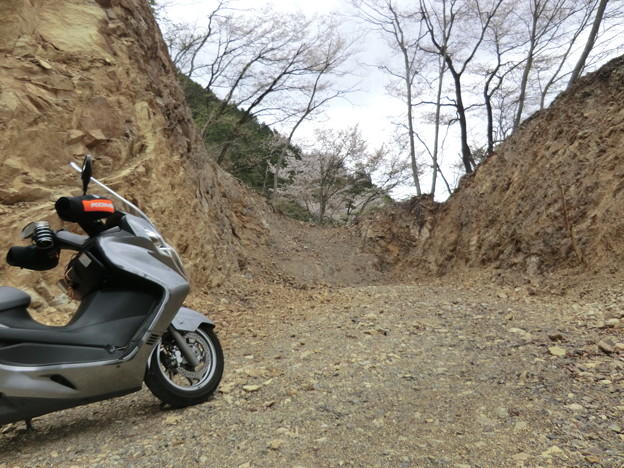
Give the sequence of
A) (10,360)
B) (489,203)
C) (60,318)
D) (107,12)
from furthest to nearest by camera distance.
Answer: (489,203) → (107,12) → (60,318) → (10,360)

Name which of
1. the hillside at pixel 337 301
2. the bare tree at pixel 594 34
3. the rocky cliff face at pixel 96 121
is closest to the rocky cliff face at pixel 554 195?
the hillside at pixel 337 301

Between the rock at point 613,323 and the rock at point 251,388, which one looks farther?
the rock at point 613,323

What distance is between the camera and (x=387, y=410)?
2377 millimetres

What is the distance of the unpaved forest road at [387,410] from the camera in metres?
1.92

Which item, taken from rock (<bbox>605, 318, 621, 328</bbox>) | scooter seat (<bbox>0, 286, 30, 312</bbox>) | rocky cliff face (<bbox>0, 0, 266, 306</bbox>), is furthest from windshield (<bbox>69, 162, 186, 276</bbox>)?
rock (<bbox>605, 318, 621, 328</bbox>)

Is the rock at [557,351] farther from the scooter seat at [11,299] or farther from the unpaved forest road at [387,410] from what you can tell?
the scooter seat at [11,299]

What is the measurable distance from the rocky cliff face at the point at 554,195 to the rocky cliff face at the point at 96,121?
559 cm

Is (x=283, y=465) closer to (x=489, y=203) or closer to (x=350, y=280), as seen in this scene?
(x=489, y=203)

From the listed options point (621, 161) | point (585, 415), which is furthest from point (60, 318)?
point (621, 161)

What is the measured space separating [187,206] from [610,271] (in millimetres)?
6302

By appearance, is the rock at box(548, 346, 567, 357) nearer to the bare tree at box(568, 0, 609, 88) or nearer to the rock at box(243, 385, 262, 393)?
the rock at box(243, 385, 262, 393)

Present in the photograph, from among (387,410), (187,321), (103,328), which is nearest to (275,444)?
(387,410)

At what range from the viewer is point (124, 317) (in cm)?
A: 234

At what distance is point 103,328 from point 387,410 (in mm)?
1651
